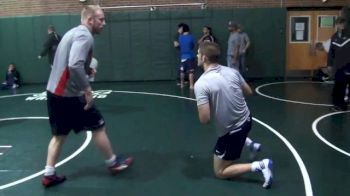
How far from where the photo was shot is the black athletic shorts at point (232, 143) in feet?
14.8

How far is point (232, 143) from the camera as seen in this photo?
4.54 meters

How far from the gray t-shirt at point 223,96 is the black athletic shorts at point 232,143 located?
49mm

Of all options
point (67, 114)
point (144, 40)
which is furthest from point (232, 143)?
point (144, 40)

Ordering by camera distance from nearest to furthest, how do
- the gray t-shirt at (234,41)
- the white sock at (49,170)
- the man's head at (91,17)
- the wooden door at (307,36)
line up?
the man's head at (91,17), the white sock at (49,170), the gray t-shirt at (234,41), the wooden door at (307,36)

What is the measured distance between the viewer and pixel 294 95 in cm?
1032

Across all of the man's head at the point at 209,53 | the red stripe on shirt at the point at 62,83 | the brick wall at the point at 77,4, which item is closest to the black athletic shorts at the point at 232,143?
the man's head at the point at 209,53

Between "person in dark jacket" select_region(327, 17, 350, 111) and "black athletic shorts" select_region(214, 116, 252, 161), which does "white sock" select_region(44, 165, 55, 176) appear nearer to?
"black athletic shorts" select_region(214, 116, 252, 161)

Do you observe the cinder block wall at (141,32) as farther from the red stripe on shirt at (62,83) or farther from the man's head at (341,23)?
the red stripe on shirt at (62,83)

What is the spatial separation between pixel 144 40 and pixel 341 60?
7.23m

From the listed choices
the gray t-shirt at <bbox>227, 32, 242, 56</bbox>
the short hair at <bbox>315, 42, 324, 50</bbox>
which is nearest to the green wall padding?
the short hair at <bbox>315, 42, 324, 50</bbox>

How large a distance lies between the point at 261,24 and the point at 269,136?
7.38 metres

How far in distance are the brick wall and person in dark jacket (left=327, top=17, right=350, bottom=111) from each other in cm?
541

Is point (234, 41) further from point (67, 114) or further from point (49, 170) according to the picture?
point (49, 170)

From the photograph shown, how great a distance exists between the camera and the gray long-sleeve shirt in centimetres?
426
